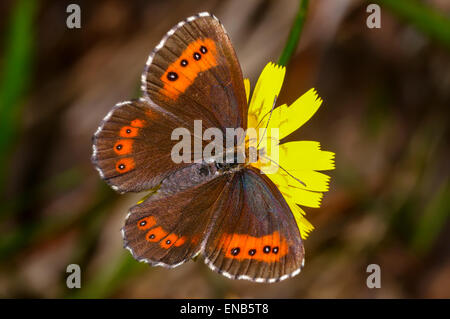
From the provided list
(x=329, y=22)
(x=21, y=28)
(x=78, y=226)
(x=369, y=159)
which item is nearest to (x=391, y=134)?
(x=369, y=159)

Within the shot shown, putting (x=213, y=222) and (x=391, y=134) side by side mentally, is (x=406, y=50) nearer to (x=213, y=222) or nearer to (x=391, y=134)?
(x=391, y=134)

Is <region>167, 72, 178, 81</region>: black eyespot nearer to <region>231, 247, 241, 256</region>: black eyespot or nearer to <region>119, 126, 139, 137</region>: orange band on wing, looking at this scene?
<region>119, 126, 139, 137</region>: orange band on wing

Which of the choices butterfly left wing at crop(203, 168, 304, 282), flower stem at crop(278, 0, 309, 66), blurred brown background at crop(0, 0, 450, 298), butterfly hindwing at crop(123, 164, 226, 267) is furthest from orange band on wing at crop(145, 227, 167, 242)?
blurred brown background at crop(0, 0, 450, 298)

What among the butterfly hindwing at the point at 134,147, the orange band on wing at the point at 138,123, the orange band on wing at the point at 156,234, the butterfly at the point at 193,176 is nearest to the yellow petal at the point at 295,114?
the butterfly at the point at 193,176

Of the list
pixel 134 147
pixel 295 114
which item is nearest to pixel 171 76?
pixel 134 147

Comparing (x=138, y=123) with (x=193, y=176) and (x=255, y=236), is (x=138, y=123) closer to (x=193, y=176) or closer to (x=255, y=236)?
(x=193, y=176)
